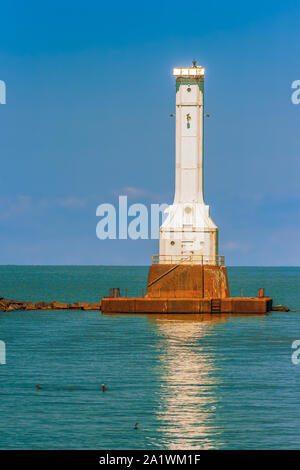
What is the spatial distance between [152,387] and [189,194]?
27.9 m

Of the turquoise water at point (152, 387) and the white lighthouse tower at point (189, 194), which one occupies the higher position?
the white lighthouse tower at point (189, 194)

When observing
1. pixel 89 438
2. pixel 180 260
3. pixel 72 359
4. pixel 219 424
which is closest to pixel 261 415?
pixel 219 424

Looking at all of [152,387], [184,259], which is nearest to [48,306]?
[184,259]

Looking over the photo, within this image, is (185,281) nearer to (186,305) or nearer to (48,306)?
(186,305)

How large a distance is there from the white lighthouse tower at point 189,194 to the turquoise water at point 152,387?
6.42 meters

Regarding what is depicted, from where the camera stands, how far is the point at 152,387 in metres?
33.2

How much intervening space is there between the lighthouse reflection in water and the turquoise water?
4 centimetres

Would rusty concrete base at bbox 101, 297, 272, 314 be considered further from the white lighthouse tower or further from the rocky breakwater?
the rocky breakwater

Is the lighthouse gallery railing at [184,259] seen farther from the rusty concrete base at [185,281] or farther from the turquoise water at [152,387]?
the turquoise water at [152,387]

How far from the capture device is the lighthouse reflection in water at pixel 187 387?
2638 centimetres

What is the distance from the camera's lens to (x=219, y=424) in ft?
90.5

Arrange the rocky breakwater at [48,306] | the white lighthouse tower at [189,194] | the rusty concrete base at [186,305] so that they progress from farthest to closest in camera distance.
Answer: the rocky breakwater at [48,306] → the white lighthouse tower at [189,194] → the rusty concrete base at [186,305]

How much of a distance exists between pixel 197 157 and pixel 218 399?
31127 mm

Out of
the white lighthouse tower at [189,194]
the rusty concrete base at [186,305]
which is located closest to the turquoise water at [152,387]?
the rusty concrete base at [186,305]
